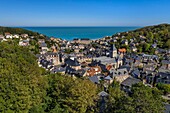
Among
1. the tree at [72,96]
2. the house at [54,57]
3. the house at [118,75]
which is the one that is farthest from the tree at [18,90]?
the house at [54,57]

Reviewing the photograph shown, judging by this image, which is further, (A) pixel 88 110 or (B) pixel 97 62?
(B) pixel 97 62

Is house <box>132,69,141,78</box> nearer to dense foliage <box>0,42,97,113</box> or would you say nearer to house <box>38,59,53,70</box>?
house <box>38,59,53,70</box>

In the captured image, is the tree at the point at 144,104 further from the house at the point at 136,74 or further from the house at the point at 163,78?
the house at the point at 136,74

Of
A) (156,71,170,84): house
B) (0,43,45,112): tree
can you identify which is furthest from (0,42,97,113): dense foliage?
(156,71,170,84): house

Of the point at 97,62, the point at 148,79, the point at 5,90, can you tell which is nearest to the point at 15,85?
the point at 5,90

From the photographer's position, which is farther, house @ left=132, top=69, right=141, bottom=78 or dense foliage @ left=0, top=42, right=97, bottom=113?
house @ left=132, top=69, right=141, bottom=78

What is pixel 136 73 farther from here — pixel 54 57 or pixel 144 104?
pixel 144 104

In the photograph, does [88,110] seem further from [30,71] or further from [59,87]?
[30,71]

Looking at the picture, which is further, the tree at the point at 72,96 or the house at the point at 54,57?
the house at the point at 54,57

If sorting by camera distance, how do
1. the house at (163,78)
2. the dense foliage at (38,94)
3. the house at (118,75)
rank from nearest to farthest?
the dense foliage at (38,94)
the house at (163,78)
the house at (118,75)

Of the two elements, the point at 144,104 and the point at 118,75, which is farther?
the point at 118,75

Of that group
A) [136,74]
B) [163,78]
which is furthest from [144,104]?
[136,74]
